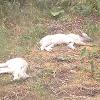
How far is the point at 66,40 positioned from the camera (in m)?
8.36

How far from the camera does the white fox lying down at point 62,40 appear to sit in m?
8.22

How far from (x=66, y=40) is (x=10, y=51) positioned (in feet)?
3.60

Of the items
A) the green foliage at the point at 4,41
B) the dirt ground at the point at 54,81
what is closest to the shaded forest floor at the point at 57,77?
the dirt ground at the point at 54,81

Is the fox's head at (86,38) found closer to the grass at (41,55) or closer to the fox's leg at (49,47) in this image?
the grass at (41,55)

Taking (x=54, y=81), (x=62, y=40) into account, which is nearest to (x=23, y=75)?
(x=54, y=81)

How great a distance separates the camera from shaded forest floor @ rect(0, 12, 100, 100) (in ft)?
21.4

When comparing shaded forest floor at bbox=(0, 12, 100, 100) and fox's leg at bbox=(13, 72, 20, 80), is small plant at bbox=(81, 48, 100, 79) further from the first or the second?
fox's leg at bbox=(13, 72, 20, 80)

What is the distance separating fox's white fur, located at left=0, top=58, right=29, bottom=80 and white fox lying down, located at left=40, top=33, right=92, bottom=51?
3.03 feet

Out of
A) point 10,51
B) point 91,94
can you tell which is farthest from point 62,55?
point 91,94

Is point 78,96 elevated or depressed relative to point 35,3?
depressed

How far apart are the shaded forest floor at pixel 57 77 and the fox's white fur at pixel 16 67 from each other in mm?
88

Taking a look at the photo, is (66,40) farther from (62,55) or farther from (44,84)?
(44,84)

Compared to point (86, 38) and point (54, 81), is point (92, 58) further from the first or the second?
point (54, 81)

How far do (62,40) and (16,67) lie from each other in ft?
4.89
